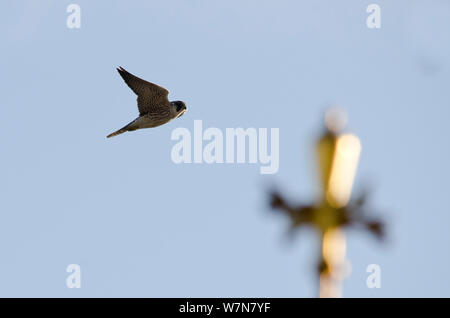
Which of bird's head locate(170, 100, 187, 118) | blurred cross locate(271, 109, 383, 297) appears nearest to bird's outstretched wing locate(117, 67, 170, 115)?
bird's head locate(170, 100, 187, 118)

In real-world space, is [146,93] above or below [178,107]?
above

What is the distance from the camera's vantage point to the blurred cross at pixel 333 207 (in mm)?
1163

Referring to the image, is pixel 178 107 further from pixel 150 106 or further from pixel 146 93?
pixel 146 93

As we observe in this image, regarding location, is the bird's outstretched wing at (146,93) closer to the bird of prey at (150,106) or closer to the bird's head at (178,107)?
the bird of prey at (150,106)

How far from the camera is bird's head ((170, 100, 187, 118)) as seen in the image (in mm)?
15977

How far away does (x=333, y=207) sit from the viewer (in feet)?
3.96

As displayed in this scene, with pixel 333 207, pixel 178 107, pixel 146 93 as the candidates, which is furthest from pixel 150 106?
pixel 333 207

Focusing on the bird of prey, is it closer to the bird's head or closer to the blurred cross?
the bird's head

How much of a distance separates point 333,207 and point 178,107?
1502 centimetres

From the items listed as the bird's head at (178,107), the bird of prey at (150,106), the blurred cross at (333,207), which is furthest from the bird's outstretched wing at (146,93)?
the blurred cross at (333,207)

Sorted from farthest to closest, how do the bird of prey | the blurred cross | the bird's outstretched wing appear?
the bird of prey < the bird's outstretched wing < the blurred cross

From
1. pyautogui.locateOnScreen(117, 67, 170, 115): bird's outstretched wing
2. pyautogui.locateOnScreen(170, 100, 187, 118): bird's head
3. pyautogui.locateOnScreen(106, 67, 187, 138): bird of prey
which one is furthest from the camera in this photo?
pyautogui.locateOnScreen(170, 100, 187, 118): bird's head
